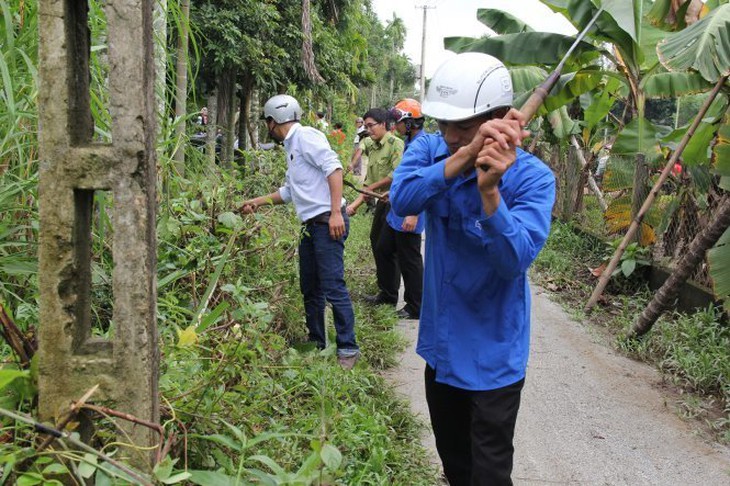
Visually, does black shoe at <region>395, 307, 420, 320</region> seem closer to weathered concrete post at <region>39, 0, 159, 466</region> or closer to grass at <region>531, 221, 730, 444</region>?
grass at <region>531, 221, 730, 444</region>

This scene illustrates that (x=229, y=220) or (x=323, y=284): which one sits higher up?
(x=229, y=220)

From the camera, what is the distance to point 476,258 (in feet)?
8.80

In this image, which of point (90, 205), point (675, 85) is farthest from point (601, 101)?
point (90, 205)

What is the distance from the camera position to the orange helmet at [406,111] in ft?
22.8

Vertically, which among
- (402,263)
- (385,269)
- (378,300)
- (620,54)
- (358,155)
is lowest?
(378,300)

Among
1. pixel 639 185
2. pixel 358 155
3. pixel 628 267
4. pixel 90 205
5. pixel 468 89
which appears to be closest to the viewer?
pixel 90 205

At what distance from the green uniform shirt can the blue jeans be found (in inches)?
98.0

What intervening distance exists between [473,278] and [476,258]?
8 centimetres

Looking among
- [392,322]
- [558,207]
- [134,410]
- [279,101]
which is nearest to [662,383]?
[392,322]

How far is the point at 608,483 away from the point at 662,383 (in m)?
1.90

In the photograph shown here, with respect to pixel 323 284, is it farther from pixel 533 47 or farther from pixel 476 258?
pixel 533 47

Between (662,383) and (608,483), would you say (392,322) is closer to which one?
(662,383)

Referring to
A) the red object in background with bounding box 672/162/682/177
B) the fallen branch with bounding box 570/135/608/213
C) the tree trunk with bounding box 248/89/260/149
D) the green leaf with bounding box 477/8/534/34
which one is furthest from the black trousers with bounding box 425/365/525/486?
the tree trunk with bounding box 248/89/260/149

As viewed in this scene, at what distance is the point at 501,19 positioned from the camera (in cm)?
799
